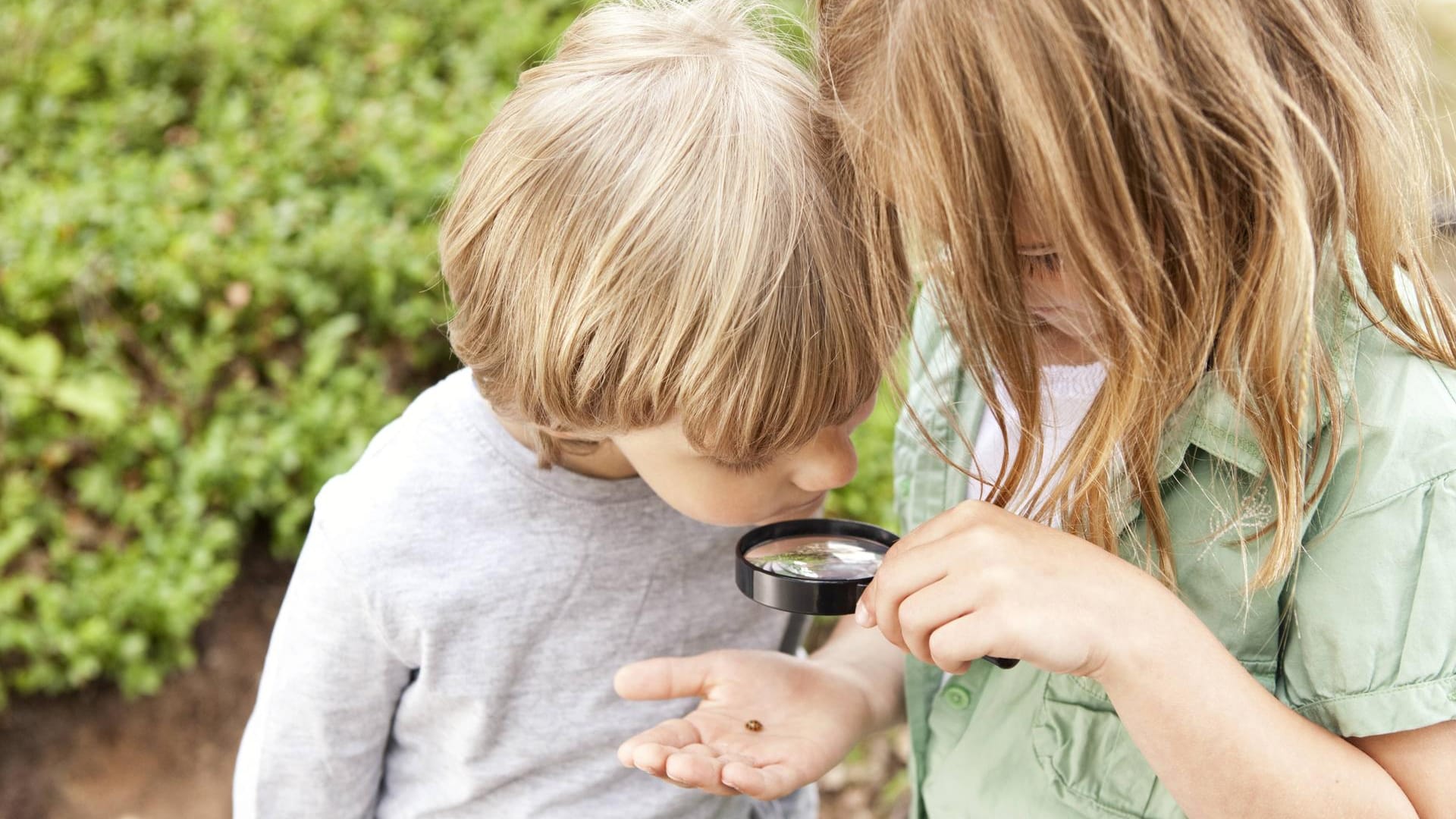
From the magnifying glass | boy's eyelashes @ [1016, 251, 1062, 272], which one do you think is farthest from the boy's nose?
boy's eyelashes @ [1016, 251, 1062, 272]

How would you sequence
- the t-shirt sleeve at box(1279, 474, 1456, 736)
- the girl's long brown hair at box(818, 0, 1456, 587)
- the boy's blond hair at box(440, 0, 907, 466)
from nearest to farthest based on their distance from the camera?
the girl's long brown hair at box(818, 0, 1456, 587) → the t-shirt sleeve at box(1279, 474, 1456, 736) → the boy's blond hair at box(440, 0, 907, 466)

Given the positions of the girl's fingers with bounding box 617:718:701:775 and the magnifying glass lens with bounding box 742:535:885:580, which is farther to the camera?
the magnifying glass lens with bounding box 742:535:885:580

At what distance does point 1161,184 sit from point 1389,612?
57cm

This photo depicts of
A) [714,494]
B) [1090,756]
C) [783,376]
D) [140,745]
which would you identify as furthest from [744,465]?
[140,745]

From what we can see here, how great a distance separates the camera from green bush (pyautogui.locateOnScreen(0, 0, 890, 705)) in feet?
11.3

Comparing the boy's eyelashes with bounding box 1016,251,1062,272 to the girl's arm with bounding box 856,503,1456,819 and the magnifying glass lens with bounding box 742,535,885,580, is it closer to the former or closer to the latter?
the girl's arm with bounding box 856,503,1456,819

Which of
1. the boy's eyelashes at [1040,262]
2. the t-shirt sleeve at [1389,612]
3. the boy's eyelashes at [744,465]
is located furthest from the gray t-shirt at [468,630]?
the t-shirt sleeve at [1389,612]

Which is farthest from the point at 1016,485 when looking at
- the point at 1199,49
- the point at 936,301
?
the point at 1199,49

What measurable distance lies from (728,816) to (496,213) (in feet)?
4.08

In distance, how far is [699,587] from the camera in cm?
210

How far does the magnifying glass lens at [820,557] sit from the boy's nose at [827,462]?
0.48 feet

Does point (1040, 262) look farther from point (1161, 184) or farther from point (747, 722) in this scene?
point (747, 722)

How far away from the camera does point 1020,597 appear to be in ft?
4.49

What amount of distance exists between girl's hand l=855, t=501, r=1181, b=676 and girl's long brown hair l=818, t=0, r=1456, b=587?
0.12 m
